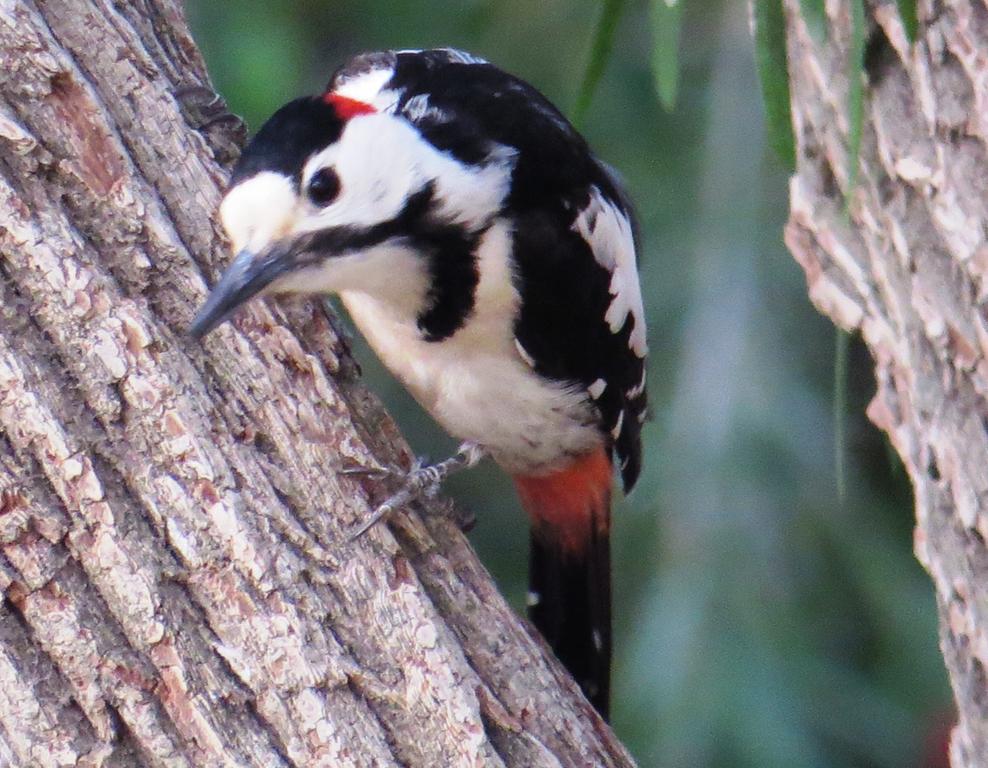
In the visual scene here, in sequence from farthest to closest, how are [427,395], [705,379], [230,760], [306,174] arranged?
1. [705,379]
2. [427,395]
3. [306,174]
4. [230,760]

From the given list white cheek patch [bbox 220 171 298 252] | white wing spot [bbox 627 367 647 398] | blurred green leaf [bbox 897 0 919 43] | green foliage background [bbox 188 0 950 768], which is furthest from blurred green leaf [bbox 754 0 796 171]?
green foliage background [bbox 188 0 950 768]

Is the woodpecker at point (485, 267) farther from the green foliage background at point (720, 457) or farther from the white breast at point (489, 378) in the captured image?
the green foliage background at point (720, 457)

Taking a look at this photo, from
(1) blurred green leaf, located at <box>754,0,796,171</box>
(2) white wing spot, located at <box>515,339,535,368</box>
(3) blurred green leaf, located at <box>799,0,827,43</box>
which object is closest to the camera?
(3) blurred green leaf, located at <box>799,0,827,43</box>

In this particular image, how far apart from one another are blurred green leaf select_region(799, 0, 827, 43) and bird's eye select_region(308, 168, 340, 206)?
25.0 inches

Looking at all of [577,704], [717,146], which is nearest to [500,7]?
[717,146]

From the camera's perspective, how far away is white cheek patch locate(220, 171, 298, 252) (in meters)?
2.02

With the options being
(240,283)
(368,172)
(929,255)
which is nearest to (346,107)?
(368,172)

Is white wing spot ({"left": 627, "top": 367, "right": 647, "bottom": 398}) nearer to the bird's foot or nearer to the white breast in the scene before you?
the white breast

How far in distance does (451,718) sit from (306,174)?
72 centimetres

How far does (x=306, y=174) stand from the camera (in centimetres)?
203

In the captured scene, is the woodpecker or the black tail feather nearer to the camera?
the woodpecker

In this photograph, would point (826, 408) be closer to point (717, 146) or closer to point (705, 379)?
point (705, 379)

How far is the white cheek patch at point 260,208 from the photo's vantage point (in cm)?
202

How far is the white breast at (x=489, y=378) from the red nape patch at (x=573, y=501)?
12 centimetres
